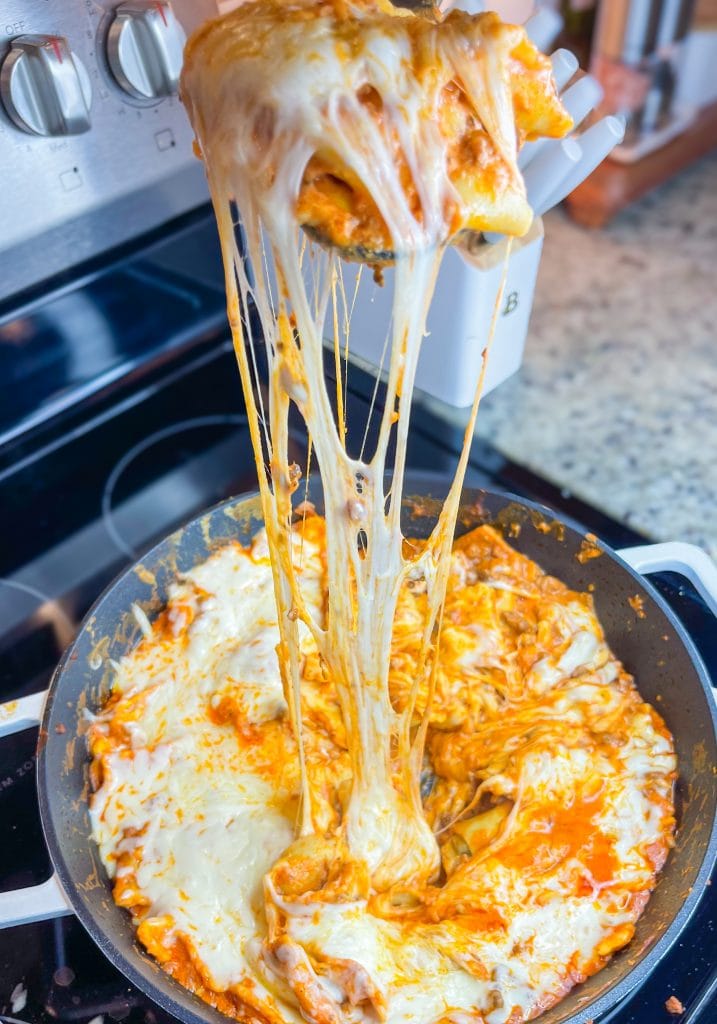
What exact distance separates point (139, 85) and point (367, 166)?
42 cm

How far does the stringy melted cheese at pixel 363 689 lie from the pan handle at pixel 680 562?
8 centimetres

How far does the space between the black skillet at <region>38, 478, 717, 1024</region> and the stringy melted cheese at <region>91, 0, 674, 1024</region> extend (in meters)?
0.02

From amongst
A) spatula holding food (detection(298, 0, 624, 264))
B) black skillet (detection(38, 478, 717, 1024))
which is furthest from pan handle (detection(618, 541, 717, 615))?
spatula holding food (detection(298, 0, 624, 264))

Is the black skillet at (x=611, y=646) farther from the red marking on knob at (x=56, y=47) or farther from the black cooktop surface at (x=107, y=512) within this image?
the red marking on knob at (x=56, y=47)

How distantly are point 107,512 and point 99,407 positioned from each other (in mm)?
136

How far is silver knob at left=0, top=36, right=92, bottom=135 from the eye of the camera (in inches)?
26.8

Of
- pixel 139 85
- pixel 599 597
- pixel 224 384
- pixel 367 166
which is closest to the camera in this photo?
pixel 367 166

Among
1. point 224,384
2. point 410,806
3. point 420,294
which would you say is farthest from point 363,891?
point 224,384

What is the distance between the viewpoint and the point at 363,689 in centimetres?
71

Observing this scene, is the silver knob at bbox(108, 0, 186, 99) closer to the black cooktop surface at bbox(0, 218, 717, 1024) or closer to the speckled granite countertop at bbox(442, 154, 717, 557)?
the black cooktop surface at bbox(0, 218, 717, 1024)

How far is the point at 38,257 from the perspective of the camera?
853 millimetres

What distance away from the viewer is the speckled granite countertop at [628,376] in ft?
3.36

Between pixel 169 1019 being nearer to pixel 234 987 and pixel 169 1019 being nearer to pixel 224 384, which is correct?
pixel 234 987

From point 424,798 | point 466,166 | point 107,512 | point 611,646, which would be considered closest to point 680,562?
point 611,646
